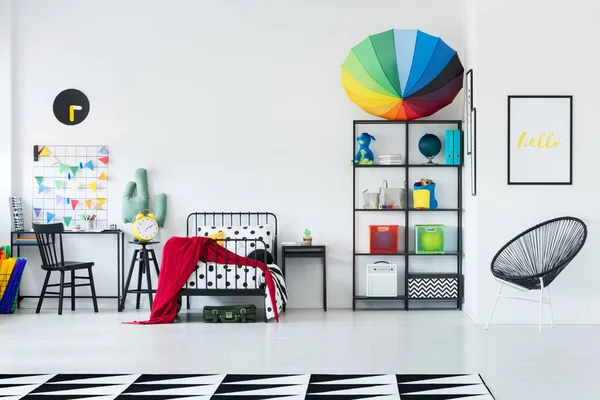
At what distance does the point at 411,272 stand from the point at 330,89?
1.91 metres

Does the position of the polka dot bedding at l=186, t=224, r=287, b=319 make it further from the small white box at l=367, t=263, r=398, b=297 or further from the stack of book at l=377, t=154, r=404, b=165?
the stack of book at l=377, t=154, r=404, b=165

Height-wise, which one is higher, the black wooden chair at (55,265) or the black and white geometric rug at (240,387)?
the black wooden chair at (55,265)

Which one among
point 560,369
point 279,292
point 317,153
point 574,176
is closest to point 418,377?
point 560,369

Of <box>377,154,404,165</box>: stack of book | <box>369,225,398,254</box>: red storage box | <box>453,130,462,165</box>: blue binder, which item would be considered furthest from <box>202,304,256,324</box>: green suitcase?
<box>453,130,462,165</box>: blue binder

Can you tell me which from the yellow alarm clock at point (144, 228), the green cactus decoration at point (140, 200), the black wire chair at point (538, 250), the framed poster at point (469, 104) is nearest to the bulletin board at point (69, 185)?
the green cactus decoration at point (140, 200)

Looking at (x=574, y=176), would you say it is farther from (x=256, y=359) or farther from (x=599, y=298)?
(x=256, y=359)

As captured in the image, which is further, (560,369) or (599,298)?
(599,298)

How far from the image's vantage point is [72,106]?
7137 mm

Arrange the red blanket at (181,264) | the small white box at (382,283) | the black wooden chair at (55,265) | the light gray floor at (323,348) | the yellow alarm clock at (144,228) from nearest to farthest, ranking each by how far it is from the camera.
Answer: the light gray floor at (323,348) → the red blanket at (181,264) → the black wooden chair at (55,265) → the yellow alarm clock at (144,228) → the small white box at (382,283)

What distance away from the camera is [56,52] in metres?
7.14

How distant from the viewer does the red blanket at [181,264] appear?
6.20 meters

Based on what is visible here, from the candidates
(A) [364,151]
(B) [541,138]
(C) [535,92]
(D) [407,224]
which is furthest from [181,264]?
(C) [535,92]

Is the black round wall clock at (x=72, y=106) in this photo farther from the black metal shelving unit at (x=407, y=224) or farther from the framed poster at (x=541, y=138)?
the framed poster at (x=541, y=138)

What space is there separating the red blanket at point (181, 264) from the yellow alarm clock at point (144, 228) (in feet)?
1.82
